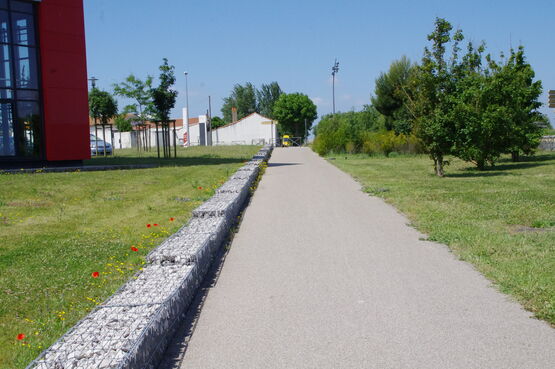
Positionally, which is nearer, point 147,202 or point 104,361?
point 104,361

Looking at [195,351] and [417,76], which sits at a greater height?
[417,76]

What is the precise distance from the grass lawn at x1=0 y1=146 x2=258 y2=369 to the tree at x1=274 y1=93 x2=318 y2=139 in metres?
80.7

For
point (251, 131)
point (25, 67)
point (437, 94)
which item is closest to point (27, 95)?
point (25, 67)

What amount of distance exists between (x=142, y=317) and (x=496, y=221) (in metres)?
7.25

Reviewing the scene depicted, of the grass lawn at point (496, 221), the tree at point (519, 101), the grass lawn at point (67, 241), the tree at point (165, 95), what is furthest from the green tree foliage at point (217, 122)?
the grass lawn at point (67, 241)

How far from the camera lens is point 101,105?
131 feet

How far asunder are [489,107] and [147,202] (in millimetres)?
15268

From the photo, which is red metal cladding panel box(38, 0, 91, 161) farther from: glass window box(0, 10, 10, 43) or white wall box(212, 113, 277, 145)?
white wall box(212, 113, 277, 145)

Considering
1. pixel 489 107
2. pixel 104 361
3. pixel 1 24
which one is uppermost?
pixel 1 24

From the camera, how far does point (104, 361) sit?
3270 millimetres

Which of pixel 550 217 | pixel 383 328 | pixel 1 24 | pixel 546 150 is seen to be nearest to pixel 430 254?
pixel 383 328

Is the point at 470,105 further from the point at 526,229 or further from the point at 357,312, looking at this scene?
the point at 357,312

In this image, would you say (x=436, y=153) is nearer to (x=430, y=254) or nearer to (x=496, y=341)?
(x=430, y=254)

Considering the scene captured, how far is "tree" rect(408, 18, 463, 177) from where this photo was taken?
717 inches
